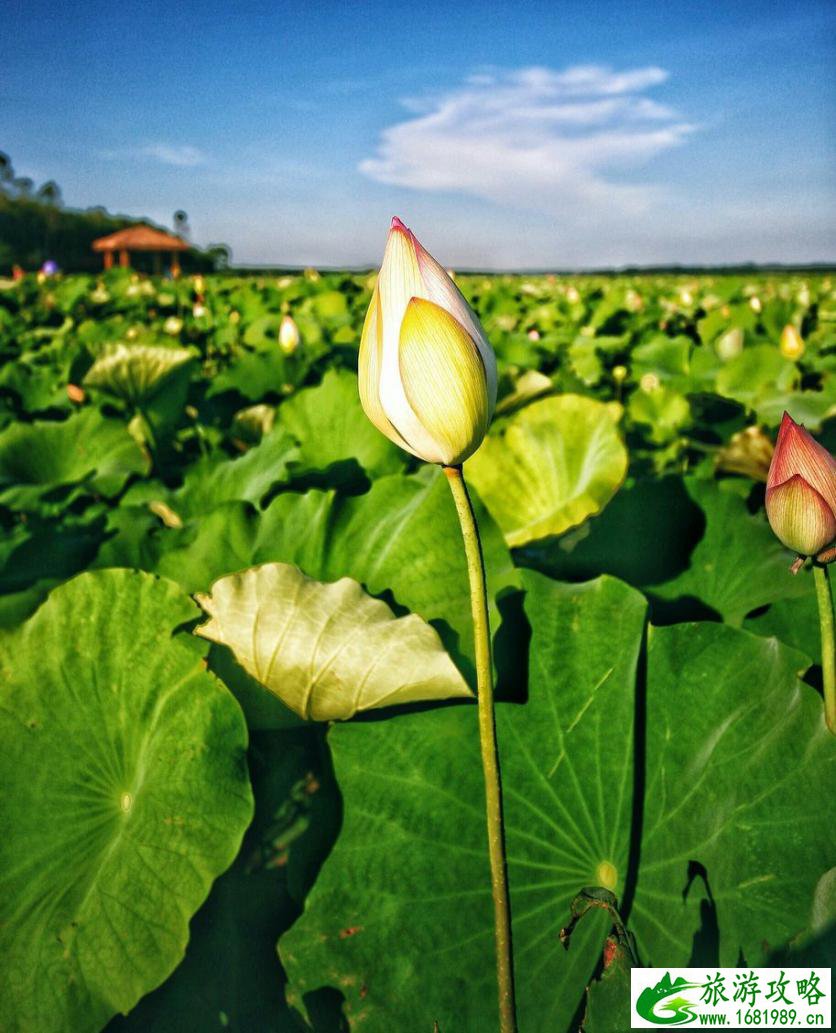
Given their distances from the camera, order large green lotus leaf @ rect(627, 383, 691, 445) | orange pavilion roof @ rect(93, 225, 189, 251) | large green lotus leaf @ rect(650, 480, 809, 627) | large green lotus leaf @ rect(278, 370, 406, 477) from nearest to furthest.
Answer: large green lotus leaf @ rect(650, 480, 809, 627) < large green lotus leaf @ rect(278, 370, 406, 477) < large green lotus leaf @ rect(627, 383, 691, 445) < orange pavilion roof @ rect(93, 225, 189, 251)

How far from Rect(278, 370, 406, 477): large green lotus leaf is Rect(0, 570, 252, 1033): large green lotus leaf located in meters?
0.59

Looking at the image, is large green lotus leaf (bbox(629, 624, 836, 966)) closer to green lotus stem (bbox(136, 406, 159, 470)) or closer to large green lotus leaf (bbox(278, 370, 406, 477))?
large green lotus leaf (bbox(278, 370, 406, 477))

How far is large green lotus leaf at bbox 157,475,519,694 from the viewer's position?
2.69 ft

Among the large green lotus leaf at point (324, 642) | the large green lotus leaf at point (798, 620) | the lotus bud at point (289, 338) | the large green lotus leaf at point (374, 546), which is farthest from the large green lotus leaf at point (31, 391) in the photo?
the large green lotus leaf at point (798, 620)

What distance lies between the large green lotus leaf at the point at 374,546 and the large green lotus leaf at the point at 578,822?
0.09 meters

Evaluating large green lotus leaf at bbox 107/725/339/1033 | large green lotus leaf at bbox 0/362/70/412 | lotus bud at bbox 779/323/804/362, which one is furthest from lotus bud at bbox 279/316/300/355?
large green lotus leaf at bbox 107/725/339/1033

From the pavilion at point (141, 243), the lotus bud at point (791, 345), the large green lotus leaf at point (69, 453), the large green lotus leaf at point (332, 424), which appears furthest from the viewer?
the pavilion at point (141, 243)

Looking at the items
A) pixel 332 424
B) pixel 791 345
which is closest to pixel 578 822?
pixel 332 424

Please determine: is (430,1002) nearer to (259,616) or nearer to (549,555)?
(259,616)

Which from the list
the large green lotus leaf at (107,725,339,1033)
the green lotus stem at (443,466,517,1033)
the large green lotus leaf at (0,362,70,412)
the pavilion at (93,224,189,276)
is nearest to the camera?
the green lotus stem at (443,466,517,1033)

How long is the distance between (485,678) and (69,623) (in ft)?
1.59

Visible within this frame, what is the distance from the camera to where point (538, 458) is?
127cm

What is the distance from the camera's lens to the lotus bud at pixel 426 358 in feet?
1.59

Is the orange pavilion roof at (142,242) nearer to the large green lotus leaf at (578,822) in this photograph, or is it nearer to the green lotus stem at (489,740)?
the large green lotus leaf at (578,822)
